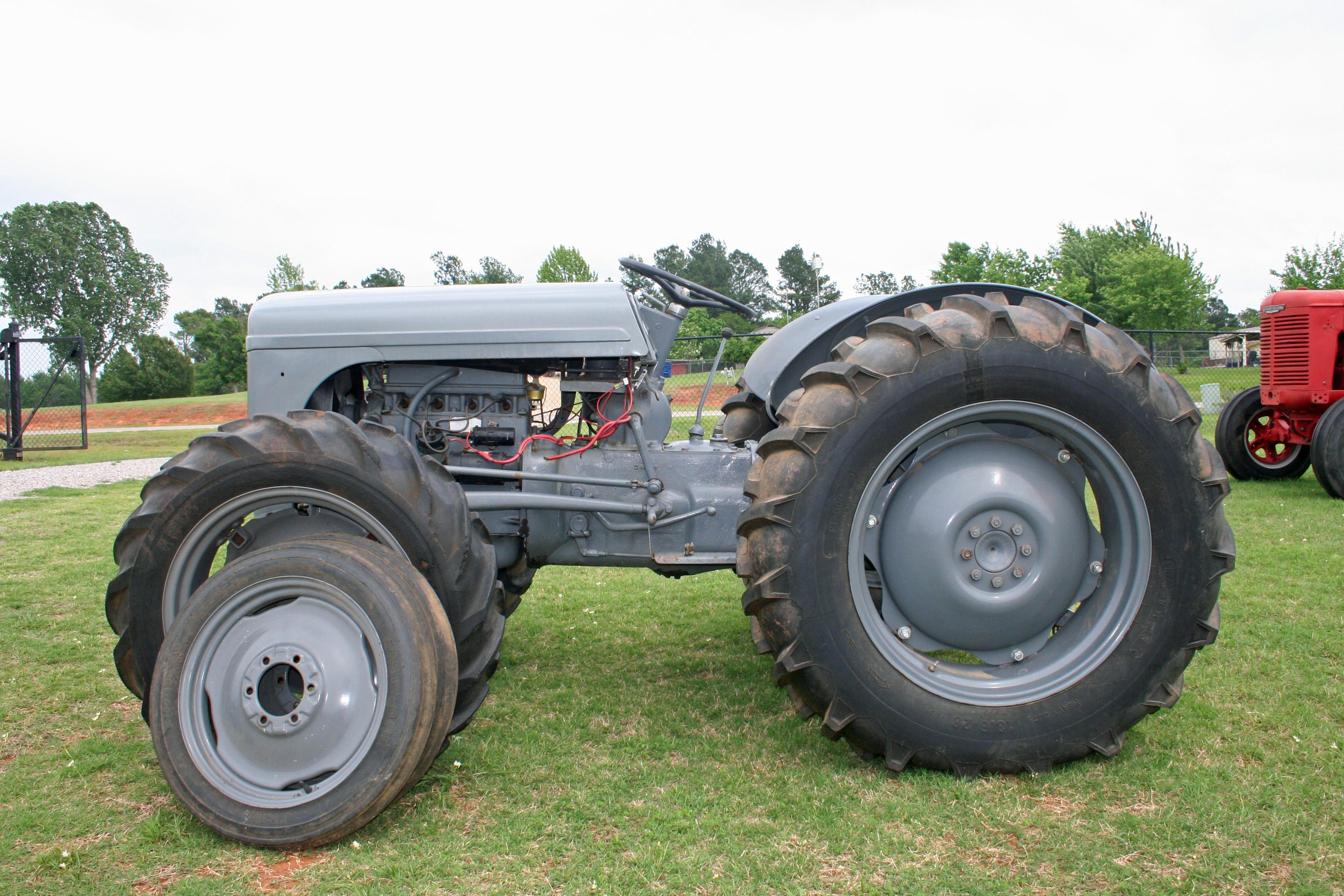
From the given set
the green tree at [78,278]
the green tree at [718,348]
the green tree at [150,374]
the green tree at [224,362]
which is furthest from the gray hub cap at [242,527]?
the green tree at [78,278]

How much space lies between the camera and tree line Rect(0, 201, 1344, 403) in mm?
35906

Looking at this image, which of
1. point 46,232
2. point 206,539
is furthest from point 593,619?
point 46,232

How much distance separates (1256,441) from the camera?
873 cm

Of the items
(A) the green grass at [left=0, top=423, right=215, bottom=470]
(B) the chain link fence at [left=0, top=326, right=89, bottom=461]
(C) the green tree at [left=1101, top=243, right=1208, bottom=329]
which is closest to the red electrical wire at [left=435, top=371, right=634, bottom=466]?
(A) the green grass at [left=0, top=423, right=215, bottom=470]

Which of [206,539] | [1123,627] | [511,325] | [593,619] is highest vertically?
[511,325]

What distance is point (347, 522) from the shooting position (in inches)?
104

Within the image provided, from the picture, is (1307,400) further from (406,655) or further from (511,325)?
(406,655)

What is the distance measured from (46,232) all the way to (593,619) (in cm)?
6962

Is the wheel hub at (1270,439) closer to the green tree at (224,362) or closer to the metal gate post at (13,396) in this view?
the metal gate post at (13,396)

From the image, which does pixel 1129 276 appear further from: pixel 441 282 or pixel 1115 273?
pixel 441 282

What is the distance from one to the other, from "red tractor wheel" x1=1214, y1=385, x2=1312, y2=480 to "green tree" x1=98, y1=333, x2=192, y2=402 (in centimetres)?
4711

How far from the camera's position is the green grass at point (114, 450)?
520 inches

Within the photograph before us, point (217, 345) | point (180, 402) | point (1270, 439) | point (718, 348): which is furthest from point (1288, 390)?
point (217, 345)

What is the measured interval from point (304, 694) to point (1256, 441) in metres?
9.78
